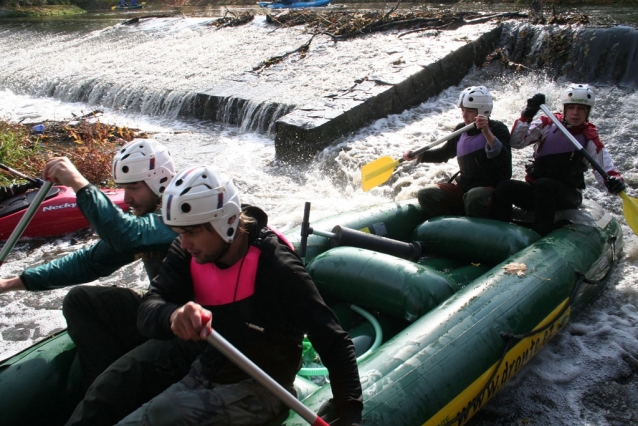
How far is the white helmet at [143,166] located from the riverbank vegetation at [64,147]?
451 centimetres

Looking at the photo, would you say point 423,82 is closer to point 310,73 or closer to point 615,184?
point 310,73

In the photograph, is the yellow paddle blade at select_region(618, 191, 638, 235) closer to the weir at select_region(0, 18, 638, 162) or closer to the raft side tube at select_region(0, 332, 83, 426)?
the raft side tube at select_region(0, 332, 83, 426)

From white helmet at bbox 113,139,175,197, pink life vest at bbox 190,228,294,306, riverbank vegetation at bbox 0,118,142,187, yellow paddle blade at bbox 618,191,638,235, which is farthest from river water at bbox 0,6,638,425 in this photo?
white helmet at bbox 113,139,175,197

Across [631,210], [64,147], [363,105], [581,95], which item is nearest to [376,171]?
[581,95]

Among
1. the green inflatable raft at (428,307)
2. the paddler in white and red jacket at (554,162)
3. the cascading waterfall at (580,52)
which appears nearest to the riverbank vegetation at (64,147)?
the green inflatable raft at (428,307)

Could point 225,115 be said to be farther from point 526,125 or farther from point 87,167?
point 526,125

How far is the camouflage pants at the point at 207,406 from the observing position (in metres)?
2.04

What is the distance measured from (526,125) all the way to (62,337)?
11.4ft

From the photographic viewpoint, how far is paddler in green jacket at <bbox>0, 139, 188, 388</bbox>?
259 centimetres

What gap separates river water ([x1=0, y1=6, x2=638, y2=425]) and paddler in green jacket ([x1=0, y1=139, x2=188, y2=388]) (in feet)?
6.65

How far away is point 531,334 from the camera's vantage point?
312cm

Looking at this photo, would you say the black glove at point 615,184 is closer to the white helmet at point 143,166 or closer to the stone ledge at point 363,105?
the white helmet at point 143,166

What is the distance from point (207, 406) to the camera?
81.5 inches

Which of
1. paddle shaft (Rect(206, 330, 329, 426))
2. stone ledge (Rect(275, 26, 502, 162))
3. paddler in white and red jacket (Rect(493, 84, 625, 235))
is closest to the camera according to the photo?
paddle shaft (Rect(206, 330, 329, 426))
